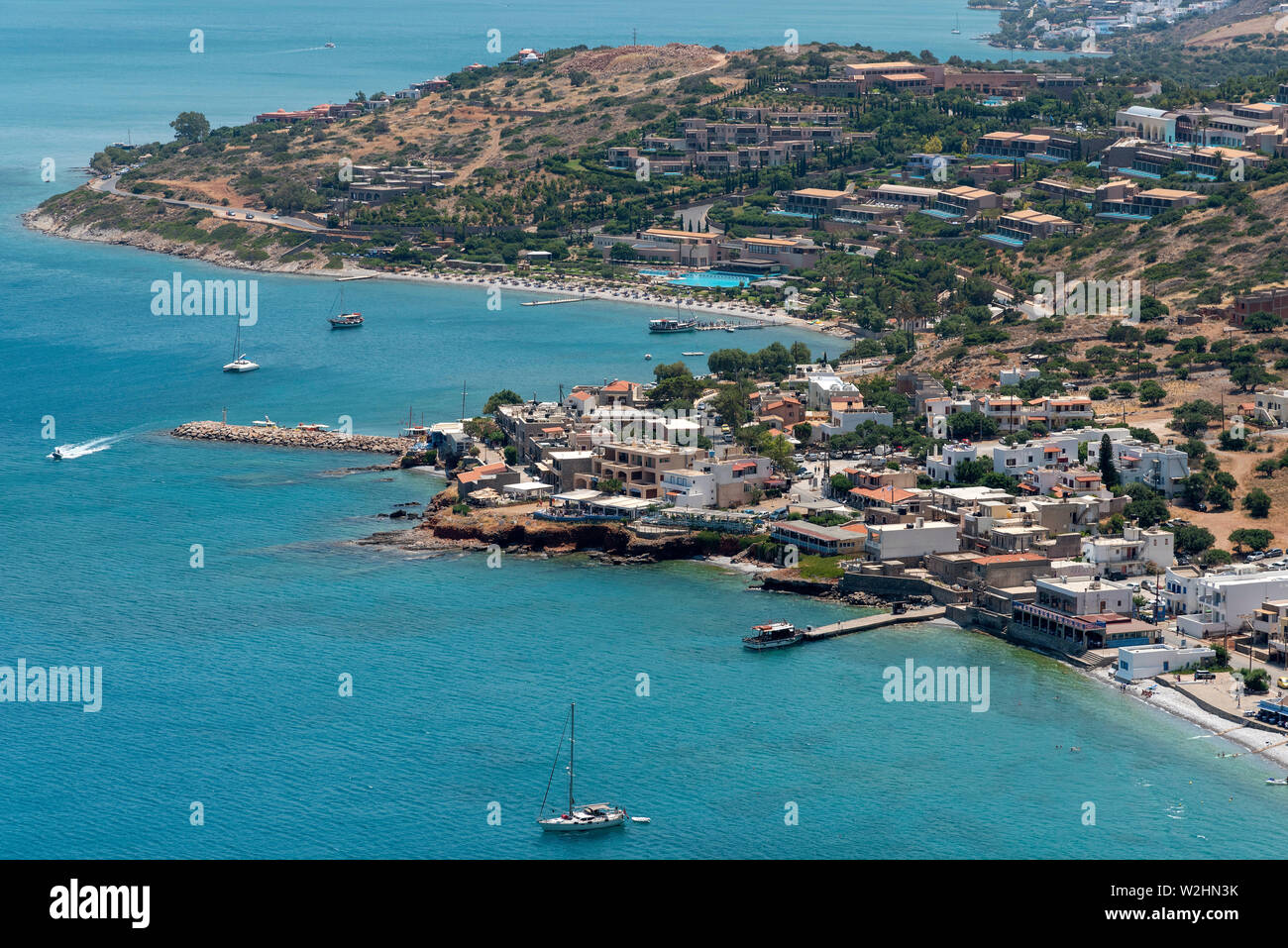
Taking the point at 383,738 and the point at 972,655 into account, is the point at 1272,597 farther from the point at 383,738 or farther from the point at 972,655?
the point at 383,738

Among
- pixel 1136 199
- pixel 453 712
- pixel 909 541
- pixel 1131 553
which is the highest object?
pixel 1136 199

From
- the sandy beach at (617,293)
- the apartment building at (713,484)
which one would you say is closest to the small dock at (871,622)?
the apartment building at (713,484)

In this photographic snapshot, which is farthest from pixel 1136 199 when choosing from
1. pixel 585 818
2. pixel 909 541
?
pixel 585 818

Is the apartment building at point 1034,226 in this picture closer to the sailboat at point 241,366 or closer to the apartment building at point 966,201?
the apartment building at point 966,201

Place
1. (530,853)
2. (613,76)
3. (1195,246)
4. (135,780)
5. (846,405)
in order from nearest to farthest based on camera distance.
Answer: (530,853), (135,780), (846,405), (1195,246), (613,76)

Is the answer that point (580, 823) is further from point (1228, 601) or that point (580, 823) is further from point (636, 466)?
point (636, 466)

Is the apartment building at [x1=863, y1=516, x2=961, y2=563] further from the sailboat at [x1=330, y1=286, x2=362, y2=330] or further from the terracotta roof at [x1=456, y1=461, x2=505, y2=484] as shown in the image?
the sailboat at [x1=330, y1=286, x2=362, y2=330]

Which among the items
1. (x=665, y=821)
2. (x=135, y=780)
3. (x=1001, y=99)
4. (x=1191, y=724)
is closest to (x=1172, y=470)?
(x=1191, y=724)
